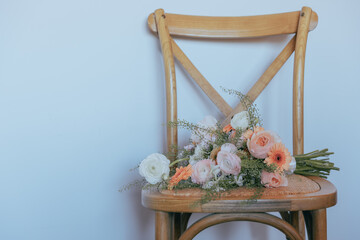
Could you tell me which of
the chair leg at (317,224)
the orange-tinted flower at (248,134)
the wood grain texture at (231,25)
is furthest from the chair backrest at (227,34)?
the chair leg at (317,224)

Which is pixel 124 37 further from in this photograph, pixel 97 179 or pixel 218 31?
pixel 97 179

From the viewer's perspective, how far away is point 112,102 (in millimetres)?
Answer: 1284

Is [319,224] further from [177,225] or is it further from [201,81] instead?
[201,81]

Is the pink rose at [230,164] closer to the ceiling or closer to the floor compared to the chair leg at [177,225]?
closer to the ceiling

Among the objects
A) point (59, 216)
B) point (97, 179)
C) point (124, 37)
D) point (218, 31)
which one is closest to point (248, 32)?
point (218, 31)

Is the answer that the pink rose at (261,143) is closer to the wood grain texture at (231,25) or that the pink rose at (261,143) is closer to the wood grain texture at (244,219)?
the wood grain texture at (244,219)

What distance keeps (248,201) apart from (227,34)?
2.00 ft

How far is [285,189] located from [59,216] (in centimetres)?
70

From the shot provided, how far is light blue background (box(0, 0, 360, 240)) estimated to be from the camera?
1218 mm

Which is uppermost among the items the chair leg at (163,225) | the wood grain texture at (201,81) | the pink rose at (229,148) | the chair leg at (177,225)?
the wood grain texture at (201,81)

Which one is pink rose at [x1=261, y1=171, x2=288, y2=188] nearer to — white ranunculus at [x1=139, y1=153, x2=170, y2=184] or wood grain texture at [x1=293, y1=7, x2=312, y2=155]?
white ranunculus at [x1=139, y1=153, x2=170, y2=184]

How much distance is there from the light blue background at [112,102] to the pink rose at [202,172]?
410mm

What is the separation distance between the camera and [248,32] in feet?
4.12

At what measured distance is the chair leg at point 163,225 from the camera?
0.85m
